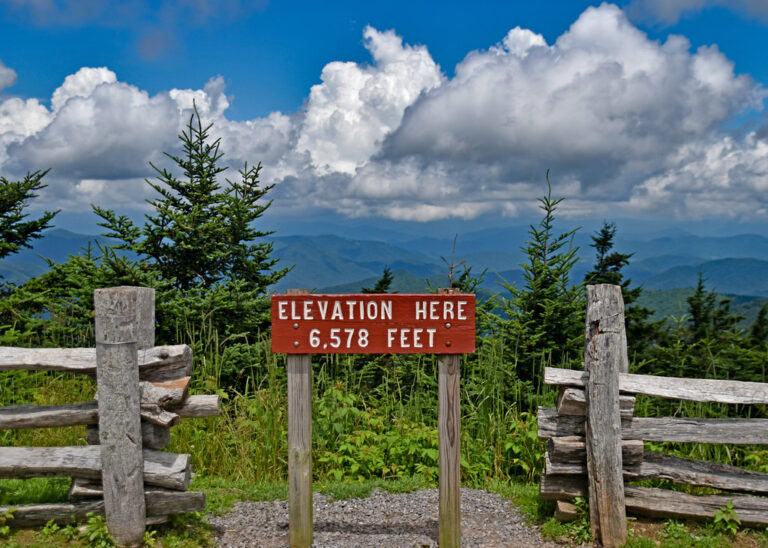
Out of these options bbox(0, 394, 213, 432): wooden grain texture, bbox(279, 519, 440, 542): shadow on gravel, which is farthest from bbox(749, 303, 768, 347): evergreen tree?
bbox(0, 394, 213, 432): wooden grain texture

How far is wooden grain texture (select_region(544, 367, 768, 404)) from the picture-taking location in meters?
5.22

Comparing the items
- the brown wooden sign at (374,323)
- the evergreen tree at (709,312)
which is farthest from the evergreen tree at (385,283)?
the brown wooden sign at (374,323)

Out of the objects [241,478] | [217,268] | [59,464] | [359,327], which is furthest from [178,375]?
[217,268]

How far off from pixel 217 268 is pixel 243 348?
187cm

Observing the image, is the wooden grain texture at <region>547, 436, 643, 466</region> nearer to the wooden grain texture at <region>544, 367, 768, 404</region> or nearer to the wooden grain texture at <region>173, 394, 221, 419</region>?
the wooden grain texture at <region>544, 367, 768, 404</region>

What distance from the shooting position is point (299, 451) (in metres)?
4.99

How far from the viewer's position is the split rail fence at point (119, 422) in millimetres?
4703

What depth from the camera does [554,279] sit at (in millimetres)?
9203

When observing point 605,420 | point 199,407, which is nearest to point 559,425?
point 605,420

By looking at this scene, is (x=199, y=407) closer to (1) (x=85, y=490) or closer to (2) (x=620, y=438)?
(1) (x=85, y=490)

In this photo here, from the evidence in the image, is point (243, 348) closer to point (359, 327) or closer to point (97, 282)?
point (97, 282)

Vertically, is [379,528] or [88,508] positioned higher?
[88,508]

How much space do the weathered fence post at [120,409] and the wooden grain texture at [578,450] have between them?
366cm

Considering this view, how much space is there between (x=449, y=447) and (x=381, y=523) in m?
1.29
